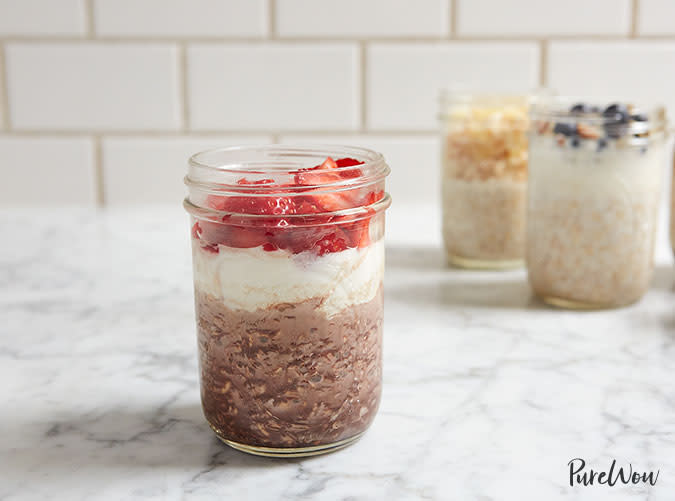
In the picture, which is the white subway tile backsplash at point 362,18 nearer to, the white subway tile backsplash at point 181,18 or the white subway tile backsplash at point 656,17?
the white subway tile backsplash at point 181,18

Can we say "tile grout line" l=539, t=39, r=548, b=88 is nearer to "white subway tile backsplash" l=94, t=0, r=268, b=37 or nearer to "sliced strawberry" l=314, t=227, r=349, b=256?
"white subway tile backsplash" l=94, t=0, r=268, b=37

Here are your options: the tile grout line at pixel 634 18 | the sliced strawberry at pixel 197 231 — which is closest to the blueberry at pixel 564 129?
the sliced strawberry at pixel 197 231

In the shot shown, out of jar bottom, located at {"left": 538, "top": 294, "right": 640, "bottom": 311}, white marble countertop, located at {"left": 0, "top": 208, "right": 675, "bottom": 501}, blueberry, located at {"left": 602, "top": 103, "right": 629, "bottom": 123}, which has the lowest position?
white marble countertop, located at {"left": 0, "top": 208, "right": 675, "bottom": 501}

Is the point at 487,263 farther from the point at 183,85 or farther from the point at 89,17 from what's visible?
the point at 89,17

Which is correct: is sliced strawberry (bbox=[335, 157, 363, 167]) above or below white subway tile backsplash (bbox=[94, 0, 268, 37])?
below

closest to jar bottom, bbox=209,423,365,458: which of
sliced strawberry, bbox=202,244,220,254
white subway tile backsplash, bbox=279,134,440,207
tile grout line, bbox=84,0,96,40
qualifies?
sliced strawberry, bbox=202,244,220,254

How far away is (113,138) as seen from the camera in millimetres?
1327

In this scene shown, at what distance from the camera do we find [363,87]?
1.29m

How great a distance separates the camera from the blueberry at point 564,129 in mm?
808

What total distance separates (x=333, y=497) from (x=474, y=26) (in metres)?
0.94

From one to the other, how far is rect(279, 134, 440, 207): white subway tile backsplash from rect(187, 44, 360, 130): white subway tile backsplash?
2 cm

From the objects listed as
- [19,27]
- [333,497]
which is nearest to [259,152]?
[333,497]

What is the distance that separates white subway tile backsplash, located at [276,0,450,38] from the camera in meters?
1.25

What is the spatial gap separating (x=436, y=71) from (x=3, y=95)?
703 mm
